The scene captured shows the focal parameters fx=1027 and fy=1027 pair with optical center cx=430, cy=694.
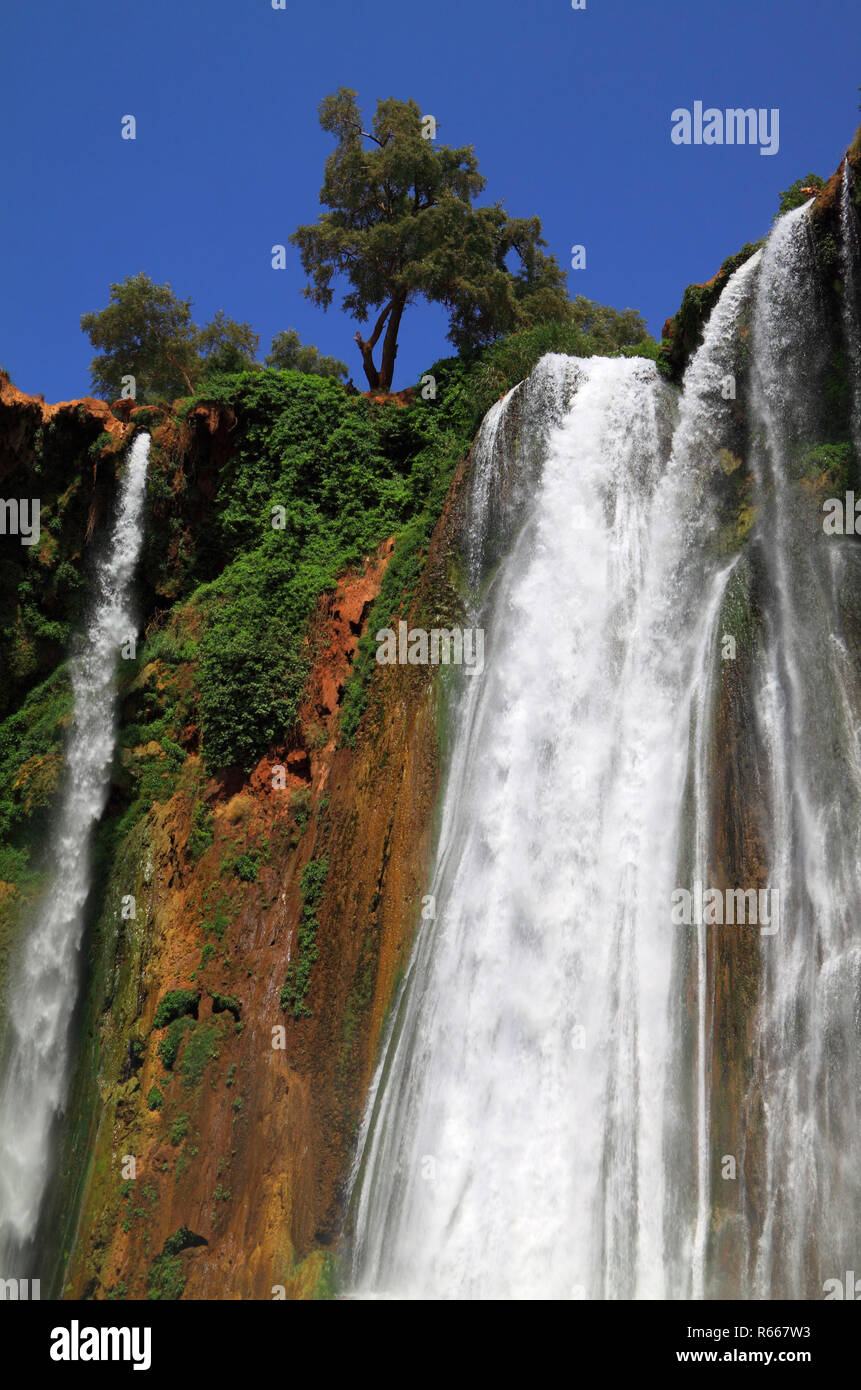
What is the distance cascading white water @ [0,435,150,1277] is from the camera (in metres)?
17.7

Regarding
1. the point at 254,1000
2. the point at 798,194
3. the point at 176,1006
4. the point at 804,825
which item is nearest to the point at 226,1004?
the point at 254,1000

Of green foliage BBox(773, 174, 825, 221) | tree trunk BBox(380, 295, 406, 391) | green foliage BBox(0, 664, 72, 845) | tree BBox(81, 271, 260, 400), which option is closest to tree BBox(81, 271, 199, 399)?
tree BBox(81, 271, 260, 400)

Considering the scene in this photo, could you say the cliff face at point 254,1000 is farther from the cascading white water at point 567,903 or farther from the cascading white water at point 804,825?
the cascading white water at point 804,825

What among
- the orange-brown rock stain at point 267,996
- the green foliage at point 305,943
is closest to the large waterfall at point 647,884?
the orange-brown rock stain at point 267,996

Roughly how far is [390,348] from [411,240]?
2887 millimetres

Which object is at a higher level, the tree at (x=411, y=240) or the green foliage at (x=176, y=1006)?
the tree at (x=411, y=240)

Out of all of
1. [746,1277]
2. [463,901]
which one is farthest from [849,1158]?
[463,901]

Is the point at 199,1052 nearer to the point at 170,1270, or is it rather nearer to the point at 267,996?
the point at 267,996

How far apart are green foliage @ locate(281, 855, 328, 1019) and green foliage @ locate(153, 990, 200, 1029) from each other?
171 centimetres

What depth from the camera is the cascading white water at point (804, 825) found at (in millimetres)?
11289

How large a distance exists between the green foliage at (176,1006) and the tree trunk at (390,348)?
58.8 feet

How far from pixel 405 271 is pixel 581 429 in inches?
400

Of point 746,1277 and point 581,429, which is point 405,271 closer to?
point 581,429

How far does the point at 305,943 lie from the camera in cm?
1659
